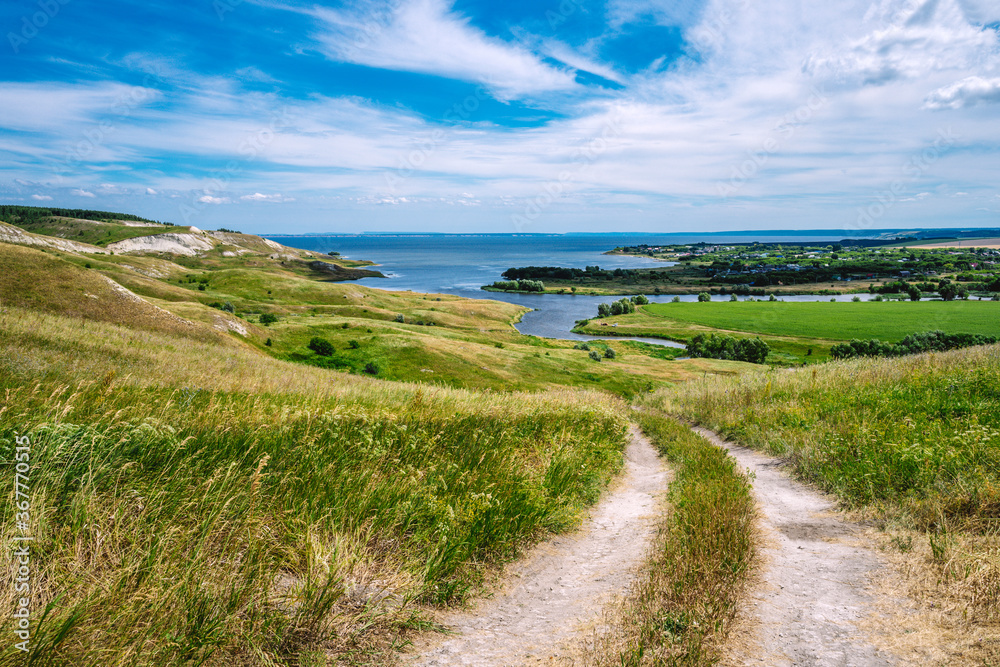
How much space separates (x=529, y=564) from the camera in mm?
6070

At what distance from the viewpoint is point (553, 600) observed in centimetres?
519

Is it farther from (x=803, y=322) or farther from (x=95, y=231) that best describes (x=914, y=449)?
(x=95, y=231)

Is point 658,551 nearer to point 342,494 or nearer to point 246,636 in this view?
point 342,494

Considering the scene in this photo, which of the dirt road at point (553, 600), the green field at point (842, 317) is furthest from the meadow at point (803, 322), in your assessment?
the dirt road at point (553, 600)

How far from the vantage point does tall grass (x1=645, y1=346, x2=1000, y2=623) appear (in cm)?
536

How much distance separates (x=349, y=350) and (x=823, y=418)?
2181 inches

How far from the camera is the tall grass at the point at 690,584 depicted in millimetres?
4031

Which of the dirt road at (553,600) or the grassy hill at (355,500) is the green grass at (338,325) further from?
the dirt road at (553,600)

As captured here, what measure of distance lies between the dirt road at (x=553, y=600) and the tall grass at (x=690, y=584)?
314 millimetres

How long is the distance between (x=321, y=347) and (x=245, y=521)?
2266 inches

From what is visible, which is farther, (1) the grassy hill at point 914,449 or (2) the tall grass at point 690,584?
(1) the grassy hill at point 914,449

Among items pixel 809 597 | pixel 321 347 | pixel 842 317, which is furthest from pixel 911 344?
pixel 809 597

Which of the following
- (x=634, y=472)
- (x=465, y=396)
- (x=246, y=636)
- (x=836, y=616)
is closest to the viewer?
(x=246, y=636)

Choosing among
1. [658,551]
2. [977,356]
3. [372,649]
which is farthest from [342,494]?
[977,356]
